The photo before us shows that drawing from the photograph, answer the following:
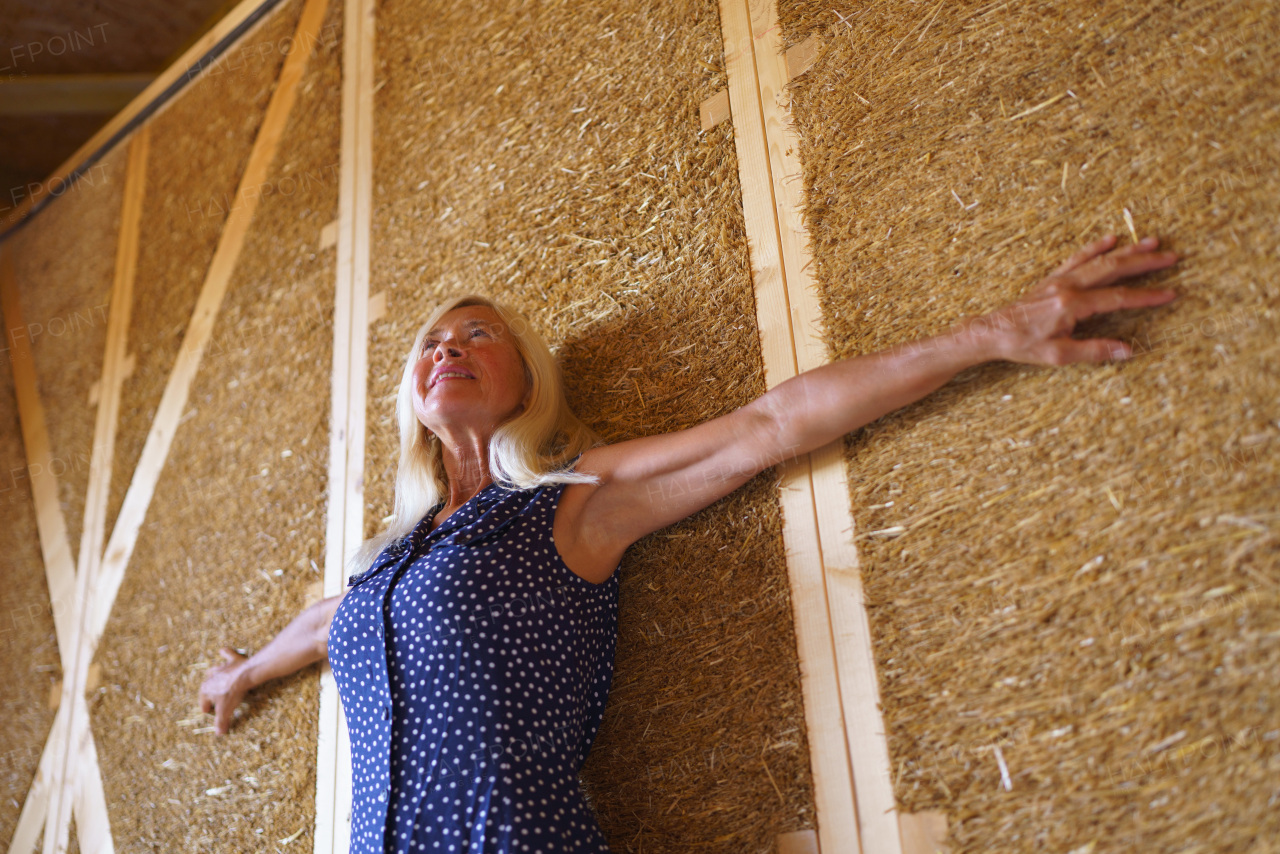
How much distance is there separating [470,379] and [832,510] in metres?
0.83

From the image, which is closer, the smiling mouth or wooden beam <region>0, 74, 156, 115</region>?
the smiling mouth

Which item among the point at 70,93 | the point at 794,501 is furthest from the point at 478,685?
the point at 70,93

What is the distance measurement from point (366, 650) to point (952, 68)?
155 cm

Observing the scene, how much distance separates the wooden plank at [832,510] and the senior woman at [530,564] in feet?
0.49

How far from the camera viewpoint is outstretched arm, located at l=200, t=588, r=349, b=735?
2264mm

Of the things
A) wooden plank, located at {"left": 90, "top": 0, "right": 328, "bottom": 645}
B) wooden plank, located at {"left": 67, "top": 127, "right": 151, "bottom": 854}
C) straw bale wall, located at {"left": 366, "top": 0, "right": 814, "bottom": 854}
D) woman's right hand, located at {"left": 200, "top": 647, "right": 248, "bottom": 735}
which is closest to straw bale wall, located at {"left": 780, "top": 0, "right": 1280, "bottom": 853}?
straw bale wall, located at {"left": 366, "top": 0, "right": 814, "bottom": 854}

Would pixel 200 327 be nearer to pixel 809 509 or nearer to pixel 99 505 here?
pixel 99 505

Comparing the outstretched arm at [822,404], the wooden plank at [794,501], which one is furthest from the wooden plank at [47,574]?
the wooden plank at [794,501]

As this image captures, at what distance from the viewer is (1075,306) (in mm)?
1415

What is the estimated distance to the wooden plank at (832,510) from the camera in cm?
154

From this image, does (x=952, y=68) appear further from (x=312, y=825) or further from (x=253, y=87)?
(x=253, y=87)

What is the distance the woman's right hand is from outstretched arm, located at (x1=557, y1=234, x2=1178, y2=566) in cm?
119

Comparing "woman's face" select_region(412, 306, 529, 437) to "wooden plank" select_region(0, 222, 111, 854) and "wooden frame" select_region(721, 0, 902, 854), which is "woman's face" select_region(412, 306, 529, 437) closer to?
"wooden frame" select_region(721, 0, 902, 854)

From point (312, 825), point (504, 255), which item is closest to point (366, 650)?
point (312, 825)
